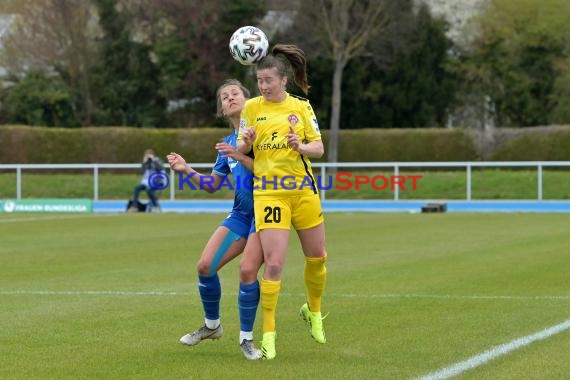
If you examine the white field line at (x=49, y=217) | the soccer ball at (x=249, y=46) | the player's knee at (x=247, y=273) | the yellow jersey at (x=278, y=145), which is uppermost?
the soccer ball at (x=249, y=46)

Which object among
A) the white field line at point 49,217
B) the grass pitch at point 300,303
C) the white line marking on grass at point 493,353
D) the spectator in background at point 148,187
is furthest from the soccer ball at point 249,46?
the spectator in background at point 148,187

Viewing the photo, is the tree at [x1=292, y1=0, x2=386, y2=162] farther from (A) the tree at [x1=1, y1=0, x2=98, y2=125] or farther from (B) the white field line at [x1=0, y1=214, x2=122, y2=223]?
(B) the white field line at [x1=0, y1=214, x2=122, y2=223]

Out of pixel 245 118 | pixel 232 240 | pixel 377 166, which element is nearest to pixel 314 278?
pixel 232 240

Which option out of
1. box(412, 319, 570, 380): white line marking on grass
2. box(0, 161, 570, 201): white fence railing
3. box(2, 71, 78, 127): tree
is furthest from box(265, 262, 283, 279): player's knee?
box(2, 71, 78, 127): tree

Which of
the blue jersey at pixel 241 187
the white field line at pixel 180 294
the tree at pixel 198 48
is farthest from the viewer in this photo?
the tree at pixel 198 48

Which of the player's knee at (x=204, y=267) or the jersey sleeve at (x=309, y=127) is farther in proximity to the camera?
the player's knee at (x=204, y=267)

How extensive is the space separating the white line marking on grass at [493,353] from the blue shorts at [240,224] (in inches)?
72.8

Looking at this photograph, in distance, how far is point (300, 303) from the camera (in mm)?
12094

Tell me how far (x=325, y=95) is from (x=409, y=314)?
42165 millimetres

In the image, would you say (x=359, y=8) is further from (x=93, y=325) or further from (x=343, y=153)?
(x=93, y=325)

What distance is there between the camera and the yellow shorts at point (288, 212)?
8.71 metres

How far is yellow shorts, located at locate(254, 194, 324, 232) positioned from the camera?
8.71 meters

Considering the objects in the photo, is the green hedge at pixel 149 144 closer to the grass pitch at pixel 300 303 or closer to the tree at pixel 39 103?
the tree at pixel 39 103

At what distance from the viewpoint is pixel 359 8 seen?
48.8m
